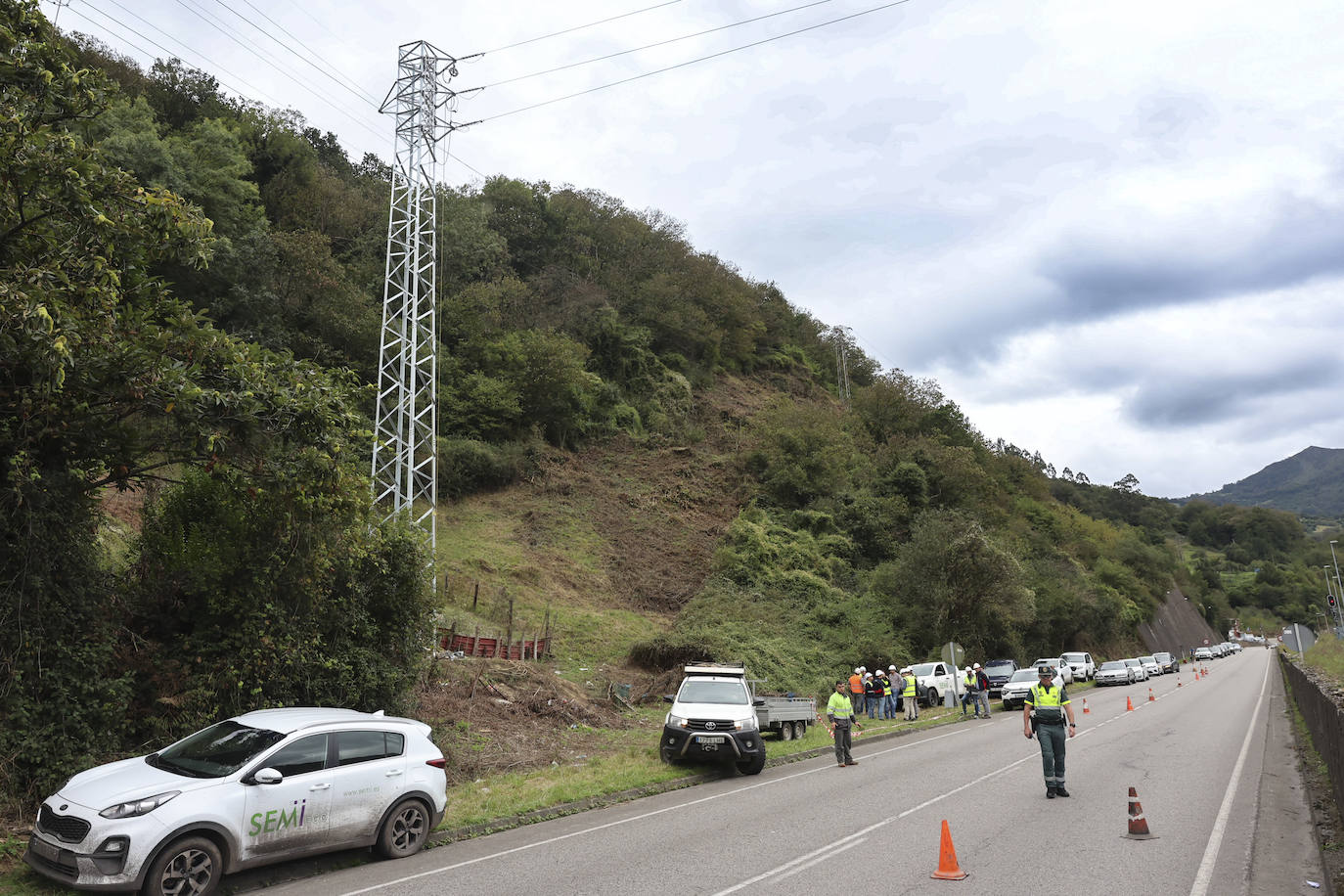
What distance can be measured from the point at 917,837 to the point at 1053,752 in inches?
131

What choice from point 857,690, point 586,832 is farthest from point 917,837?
point 857,690

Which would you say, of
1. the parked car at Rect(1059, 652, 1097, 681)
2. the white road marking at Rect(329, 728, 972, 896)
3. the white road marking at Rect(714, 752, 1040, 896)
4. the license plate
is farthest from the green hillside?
the white road marking at Rect(714, 752, 1040, 896)

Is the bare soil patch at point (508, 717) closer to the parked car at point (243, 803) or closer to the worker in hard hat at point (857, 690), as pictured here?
the parked car at point (243, 803)

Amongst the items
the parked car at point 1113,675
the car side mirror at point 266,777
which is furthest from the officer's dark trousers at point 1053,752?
the parked car at point 1113,675

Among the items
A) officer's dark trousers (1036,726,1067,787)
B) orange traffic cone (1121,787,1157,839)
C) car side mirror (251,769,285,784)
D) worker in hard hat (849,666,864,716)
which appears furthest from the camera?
worker in hard hat (849,666,864,716)

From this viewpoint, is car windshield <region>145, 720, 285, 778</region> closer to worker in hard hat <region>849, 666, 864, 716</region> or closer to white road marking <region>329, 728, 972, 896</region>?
white road marking <region>329, 728, 972, 896</region>

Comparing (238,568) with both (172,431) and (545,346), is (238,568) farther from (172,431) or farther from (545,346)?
(545,346)

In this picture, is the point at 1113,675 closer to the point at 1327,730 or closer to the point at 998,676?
the point at 998,676

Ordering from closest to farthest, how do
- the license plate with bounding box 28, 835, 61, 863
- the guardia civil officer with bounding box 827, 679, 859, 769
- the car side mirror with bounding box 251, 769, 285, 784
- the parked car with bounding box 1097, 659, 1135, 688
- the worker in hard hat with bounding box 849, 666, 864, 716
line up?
the license plate with bounding box 28, 835, 61, 863
the car side mirror with bounding box 251, 769, 285, 784
the guardia civil officer with bounding box 827, 679, 859, 769
the worker in hard hat with bounding box 849, 666, 864, 716
the parked car with bounding box 1097, 659, 1135, 688

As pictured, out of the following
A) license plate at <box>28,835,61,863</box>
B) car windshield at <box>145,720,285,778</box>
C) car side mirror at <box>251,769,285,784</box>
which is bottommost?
license plate at <box>28,835,61,863</box>

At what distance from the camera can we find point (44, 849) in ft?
24.0

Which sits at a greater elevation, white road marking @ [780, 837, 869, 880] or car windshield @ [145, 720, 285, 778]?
car windshield @ [145, 720, 285, 778]

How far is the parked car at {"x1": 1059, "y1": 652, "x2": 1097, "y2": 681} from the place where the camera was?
139ft

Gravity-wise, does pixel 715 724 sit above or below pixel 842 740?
above
